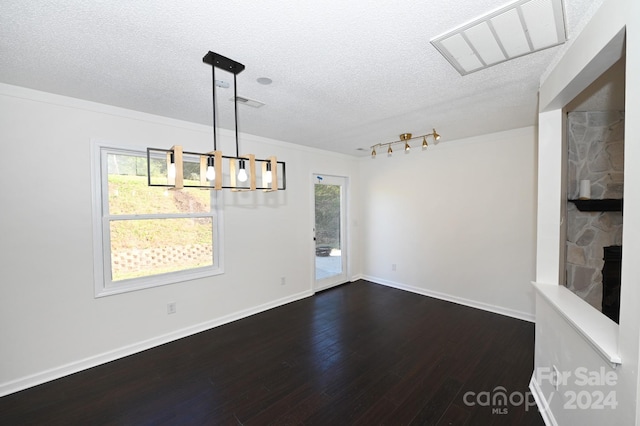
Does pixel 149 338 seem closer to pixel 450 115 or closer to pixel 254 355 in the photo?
pixel 254 355

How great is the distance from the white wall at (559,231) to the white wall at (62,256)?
11.3ft

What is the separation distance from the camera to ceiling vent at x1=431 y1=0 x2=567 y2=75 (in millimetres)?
A: 1393

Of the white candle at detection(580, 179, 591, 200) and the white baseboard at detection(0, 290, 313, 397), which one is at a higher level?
the white candle at detection(580, 179, 591, 200)

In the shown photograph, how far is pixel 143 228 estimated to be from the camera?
2990mm

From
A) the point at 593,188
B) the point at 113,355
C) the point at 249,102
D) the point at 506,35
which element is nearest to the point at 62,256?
the point at 113,355

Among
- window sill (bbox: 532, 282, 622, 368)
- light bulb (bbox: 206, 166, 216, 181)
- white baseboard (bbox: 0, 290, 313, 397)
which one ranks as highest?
light bulb (bbox: 206, 166, 216, 181)

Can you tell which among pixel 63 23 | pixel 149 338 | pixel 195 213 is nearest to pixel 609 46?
pixel 63 23

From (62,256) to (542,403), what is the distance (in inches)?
167

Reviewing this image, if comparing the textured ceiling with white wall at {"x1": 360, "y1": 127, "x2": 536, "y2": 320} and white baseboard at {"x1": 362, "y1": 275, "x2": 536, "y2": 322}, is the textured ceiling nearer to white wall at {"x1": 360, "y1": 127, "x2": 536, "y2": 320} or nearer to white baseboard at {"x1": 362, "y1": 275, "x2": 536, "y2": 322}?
white wall at {"x1": 360, "y1": 127, "x2": 536, "y2": 320}

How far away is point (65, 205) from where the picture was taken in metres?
2.48

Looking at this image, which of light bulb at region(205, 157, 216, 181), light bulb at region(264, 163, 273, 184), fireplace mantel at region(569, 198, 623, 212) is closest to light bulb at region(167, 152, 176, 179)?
light bulb at region(205, 157, 216, 181)

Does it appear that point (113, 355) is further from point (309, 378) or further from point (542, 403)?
point (542, 403)

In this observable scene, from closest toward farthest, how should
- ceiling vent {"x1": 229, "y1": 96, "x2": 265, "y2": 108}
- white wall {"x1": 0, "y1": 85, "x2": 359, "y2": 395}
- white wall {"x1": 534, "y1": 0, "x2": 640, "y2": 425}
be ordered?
white wall {"x1": 534, "y1": 0, "x2": 640, "y2": 425} → white wall {"x1": 0, "y1": 85, "x2": 359, "y2": 395} → ceiling vent {"x1": 229, "y1": 96, "x2": 265, "y2": 108}

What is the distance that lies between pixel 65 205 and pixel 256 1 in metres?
2.56
